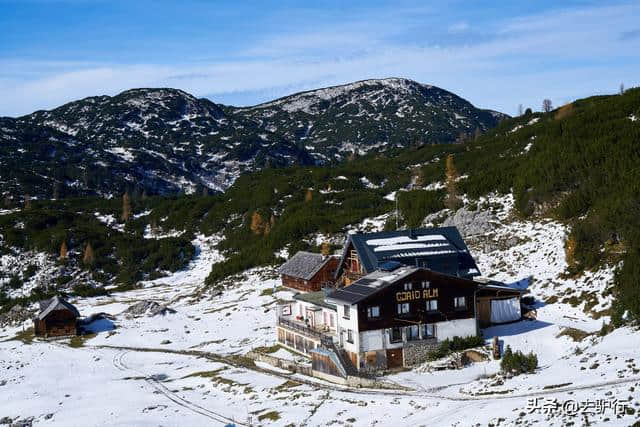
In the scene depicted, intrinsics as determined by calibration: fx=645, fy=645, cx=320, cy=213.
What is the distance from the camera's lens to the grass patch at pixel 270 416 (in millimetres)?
36203

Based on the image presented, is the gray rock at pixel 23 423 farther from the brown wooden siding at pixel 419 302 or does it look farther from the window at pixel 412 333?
the window at pixel 412 333

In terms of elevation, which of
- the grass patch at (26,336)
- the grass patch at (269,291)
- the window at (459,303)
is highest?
the window at (459,303)

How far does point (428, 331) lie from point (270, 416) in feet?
47.4

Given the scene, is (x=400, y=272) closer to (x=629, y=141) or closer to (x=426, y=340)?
(x=426, y=340)

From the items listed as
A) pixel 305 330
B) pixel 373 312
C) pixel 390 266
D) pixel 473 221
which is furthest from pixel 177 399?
pixel 473 221

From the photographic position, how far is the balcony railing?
155 feet

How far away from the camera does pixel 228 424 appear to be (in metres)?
36.0

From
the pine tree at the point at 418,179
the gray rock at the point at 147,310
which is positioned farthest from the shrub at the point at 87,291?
the pine tree at the point at 418,179

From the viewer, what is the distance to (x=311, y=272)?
75.0 metres

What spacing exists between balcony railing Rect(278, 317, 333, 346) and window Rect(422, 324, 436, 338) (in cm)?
672

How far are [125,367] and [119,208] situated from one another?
130m

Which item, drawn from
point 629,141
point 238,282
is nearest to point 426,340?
point 629,141

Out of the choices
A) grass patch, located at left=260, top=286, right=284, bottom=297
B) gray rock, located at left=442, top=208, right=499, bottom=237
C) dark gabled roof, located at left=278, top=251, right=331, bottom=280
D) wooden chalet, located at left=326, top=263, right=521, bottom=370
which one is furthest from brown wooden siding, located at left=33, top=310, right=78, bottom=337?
gray rock, located at left=442, top=208, right=499, bottom=237

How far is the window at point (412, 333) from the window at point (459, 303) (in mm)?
3639
